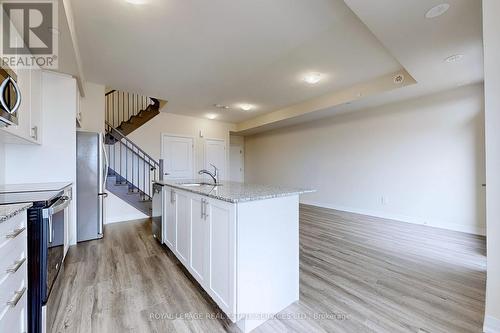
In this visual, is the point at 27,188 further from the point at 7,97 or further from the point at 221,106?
the point at 221,106

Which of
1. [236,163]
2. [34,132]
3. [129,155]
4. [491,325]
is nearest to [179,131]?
[129,155]

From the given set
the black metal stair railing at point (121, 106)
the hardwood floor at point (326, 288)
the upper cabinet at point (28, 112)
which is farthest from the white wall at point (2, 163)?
the black metal stair railing at point (121, 106)

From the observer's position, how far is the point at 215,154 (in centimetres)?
693

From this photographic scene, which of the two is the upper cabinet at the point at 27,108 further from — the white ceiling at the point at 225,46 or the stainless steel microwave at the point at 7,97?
the white ceiling at the point at 225,46

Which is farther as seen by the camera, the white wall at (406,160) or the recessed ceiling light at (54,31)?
the white wall at (406,160)

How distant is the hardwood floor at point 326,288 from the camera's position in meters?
1.58

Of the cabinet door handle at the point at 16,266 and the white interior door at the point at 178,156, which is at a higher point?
the white interior door at the point at 178,156

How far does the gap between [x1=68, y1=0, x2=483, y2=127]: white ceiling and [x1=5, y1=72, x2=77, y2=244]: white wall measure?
0.58 meters

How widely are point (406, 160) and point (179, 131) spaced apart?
5524 millimetres

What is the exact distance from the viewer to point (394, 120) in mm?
4457

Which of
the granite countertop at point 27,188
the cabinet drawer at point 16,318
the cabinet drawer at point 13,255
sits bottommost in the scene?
the cabinet drawer at point 16,318

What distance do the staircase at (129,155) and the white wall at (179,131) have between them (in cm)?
23

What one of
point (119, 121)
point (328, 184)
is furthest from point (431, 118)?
point (119, 121)

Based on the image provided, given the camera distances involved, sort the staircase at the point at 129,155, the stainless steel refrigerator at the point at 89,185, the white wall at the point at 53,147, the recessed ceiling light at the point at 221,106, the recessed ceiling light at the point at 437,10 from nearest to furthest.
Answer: the recessed ceiling light at the point at 437,10 → the white wall at the point at 53,147 → the stainless steel refrigerator at the point at 89,185 → the staircase at the point at 129,155 → the recessed ceiling light at the point at 221,106
